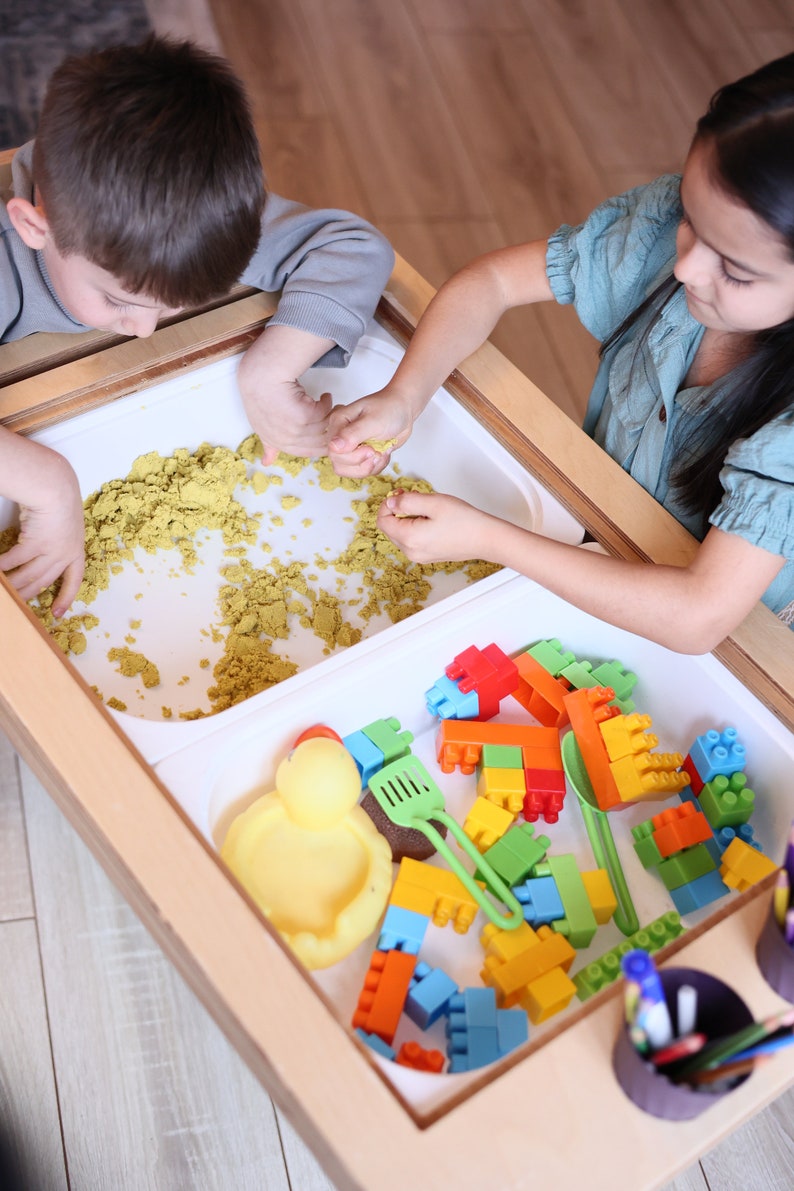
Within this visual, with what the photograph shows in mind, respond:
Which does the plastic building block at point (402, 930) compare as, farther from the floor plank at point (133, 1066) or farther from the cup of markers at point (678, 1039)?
the floor plank at point (133, 1066)

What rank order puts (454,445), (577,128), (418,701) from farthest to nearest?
(577,128), (454,445), (418,701)

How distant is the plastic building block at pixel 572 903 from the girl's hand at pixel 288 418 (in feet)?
1.39

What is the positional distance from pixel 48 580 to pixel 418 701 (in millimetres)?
306

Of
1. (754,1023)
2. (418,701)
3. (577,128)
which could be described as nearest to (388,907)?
(418,701)

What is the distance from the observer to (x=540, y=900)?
0.71 meters

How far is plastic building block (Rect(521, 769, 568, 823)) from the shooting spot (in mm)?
765

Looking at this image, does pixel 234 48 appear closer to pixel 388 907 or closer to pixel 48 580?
pixel 48 580

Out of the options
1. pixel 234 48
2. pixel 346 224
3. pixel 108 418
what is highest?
pixel 346 224

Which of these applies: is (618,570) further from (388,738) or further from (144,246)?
(144,246)

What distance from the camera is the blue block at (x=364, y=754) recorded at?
0.76 meters

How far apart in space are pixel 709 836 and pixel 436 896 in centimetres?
20

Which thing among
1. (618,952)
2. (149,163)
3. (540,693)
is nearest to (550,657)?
(540,693)

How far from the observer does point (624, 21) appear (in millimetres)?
2227

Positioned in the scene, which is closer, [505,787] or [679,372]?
[505,787]
